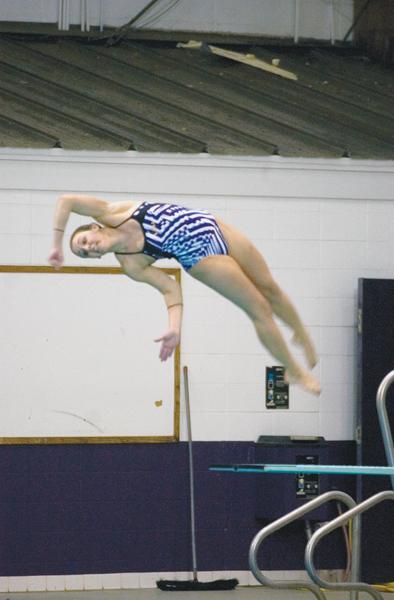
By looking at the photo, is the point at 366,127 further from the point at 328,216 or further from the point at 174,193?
the point at 174,193

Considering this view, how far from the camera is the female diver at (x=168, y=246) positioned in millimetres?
6672

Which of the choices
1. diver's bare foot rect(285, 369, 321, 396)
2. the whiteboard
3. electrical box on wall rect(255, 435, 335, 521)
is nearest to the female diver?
diver's bare foot rect(285, 369, 321, 396)

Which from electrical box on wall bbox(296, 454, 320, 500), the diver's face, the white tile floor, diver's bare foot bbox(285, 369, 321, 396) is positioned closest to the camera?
the diver's face

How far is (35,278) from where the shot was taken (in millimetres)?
11250

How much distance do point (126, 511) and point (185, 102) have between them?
3.34 meters

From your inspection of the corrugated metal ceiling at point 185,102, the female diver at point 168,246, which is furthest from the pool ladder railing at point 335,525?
the corrugated metal ceiling at point 185,102

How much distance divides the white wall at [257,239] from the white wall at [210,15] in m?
3.24

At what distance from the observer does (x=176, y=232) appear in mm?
6789

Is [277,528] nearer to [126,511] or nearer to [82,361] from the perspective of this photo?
[126,511]

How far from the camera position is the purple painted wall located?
11.3 m

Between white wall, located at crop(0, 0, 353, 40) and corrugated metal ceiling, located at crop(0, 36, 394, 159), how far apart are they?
0.65 metres

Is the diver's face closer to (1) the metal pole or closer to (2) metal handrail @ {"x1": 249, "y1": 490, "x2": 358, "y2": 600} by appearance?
(2) metal handrail @ {"x1": 249, "y1": 490, "x2": 358, "y2": 600}

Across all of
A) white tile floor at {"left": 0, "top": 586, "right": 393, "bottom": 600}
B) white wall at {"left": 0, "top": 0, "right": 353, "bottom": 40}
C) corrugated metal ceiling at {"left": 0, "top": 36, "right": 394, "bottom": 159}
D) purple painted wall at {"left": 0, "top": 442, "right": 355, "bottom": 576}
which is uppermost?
white wall at {"left": 0, "top": 0, "right": 353, "bottom": 40}

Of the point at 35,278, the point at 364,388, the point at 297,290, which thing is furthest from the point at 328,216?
the point at 35,278
